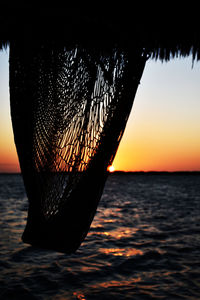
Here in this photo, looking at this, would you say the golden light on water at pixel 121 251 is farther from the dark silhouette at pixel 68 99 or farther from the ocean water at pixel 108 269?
the dark silhouette at pixel 68 99

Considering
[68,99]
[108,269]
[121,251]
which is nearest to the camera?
[68,99]

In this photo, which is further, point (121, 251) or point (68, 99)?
point (121, 251)

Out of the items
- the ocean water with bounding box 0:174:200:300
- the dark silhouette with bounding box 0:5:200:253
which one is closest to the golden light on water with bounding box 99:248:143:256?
the ocean water with bounding box 0:174:200:300

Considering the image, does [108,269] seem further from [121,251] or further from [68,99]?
[68,99]

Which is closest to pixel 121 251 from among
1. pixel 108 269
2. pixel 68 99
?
pixel 108 269

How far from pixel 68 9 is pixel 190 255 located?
5.17 m

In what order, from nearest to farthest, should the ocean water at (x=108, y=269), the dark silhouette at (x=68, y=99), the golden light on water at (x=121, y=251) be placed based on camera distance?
the dark silhouette at (x=68, y=99) → the ocean water at (x=108, y=269) → the golden light on water at (x=121, y=251)

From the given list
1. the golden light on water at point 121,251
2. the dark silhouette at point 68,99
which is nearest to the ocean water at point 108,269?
the golden light on water at point 121,251

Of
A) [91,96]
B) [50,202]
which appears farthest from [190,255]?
[91,96]

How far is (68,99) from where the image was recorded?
2051 millimetres

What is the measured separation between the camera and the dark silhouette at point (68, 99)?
190 centimetres

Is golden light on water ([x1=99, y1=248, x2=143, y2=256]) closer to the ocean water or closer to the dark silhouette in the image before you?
the ocean water

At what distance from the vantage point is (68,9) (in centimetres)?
184

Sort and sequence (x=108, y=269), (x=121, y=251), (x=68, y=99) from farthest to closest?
1. (x=121, y=251)
2. (x=108, y=269)
3. (x=68, y=99)
